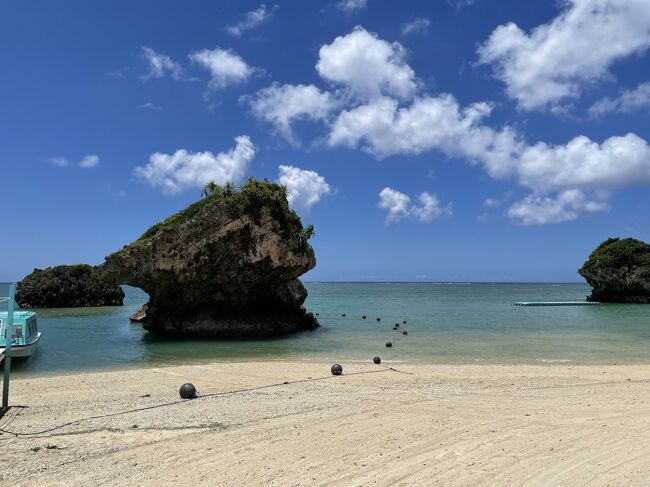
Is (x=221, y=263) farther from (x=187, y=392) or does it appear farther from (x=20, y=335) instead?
(x=187, y=392)

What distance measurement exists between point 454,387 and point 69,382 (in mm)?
12800

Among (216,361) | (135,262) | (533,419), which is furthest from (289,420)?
(135,262)

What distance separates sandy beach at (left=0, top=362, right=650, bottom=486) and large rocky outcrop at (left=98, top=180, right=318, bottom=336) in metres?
14.6

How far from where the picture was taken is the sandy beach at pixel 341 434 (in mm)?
7102

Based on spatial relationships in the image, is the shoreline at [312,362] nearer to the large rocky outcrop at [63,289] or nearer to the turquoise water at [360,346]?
the turquoise water at [360,346]

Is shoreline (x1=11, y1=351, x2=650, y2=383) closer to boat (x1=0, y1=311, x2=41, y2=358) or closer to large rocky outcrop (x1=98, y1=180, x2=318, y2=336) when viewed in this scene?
boat (x1=0, y1=311, x2=41, y2=358)

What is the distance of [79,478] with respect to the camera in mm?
7066

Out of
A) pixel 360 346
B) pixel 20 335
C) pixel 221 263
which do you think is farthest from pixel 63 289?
pixel 360 346

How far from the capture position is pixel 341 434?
9.09 metres

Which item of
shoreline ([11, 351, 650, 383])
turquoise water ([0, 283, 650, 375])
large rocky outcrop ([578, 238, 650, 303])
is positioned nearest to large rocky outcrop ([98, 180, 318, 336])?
turquoise water ([0, 283, 650, 375])

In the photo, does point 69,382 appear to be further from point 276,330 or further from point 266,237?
point 276,330

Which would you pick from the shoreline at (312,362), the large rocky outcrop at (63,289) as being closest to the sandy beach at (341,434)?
the shoreline at (312,362)

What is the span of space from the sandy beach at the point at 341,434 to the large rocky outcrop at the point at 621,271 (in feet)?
231

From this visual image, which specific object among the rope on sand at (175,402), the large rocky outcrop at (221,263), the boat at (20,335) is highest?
the large rocky outcrop at (221,263)
